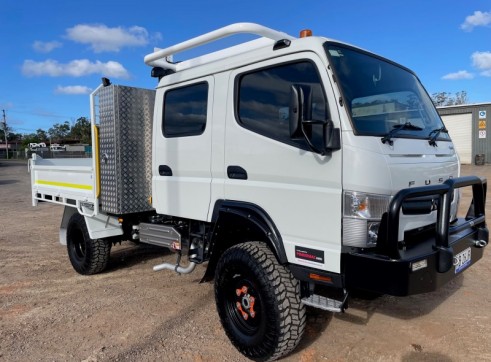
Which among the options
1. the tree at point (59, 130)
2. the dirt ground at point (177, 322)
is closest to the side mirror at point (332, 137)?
the dirt ground at point (177, 322)

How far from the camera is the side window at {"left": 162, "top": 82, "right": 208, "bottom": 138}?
406cm

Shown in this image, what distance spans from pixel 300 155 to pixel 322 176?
0.83 ft

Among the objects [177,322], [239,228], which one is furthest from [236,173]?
[177,322]

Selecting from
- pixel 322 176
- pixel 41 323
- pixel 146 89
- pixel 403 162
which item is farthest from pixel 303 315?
pixel 146 89

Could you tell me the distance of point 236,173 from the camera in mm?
3666

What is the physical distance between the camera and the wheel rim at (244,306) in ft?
11.3

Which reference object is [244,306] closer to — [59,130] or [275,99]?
[275,99]

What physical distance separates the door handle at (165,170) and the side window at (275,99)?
1140 mm

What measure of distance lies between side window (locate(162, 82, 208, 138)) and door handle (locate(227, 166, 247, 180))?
548mm

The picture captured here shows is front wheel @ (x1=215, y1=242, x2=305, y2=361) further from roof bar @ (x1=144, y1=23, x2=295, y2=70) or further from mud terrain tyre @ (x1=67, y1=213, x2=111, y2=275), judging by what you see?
mud terrain tyre @ (x1=67, y1=213, x2=111, y2=275)

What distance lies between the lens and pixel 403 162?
298cm

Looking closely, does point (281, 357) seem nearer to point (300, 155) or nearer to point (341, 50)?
point (300, 155)

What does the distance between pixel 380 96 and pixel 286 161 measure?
0.96m

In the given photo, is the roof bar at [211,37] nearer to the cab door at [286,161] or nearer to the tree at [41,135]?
the cab door at [286,161]
